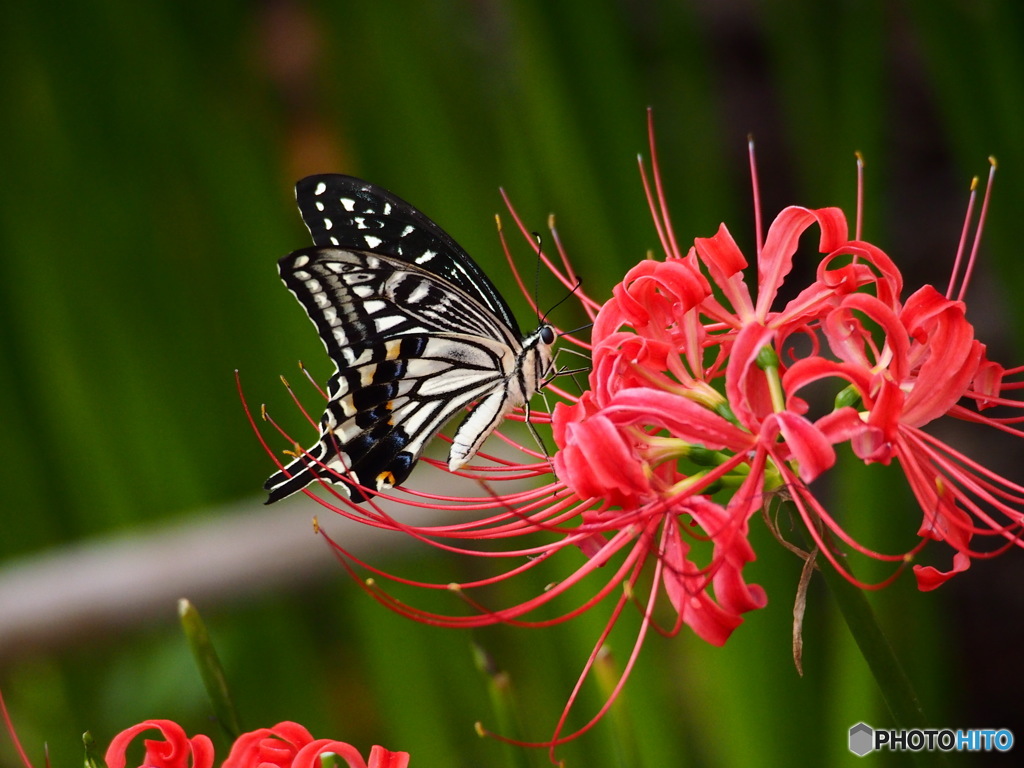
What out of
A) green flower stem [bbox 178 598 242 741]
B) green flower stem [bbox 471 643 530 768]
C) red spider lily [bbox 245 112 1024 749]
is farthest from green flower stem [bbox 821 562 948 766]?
green flower stem [bbox 178 598 242 741]

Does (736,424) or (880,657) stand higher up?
(736,424)

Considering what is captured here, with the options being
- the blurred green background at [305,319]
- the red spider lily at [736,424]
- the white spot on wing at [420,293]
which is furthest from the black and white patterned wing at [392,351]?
the blurred green background at [305,319]

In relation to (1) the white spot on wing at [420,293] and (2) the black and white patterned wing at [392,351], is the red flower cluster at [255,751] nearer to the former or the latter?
(2) the black and white patterned wing at [392,351]

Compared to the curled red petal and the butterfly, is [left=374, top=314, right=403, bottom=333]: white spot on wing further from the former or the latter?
the curled red petal

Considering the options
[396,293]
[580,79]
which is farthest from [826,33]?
[396,293]

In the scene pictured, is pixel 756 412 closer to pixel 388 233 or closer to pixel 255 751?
pixel 255 751

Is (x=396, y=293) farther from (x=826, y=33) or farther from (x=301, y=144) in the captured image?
(x=301, y=144)

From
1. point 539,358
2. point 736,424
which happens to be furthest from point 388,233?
point 736,424
